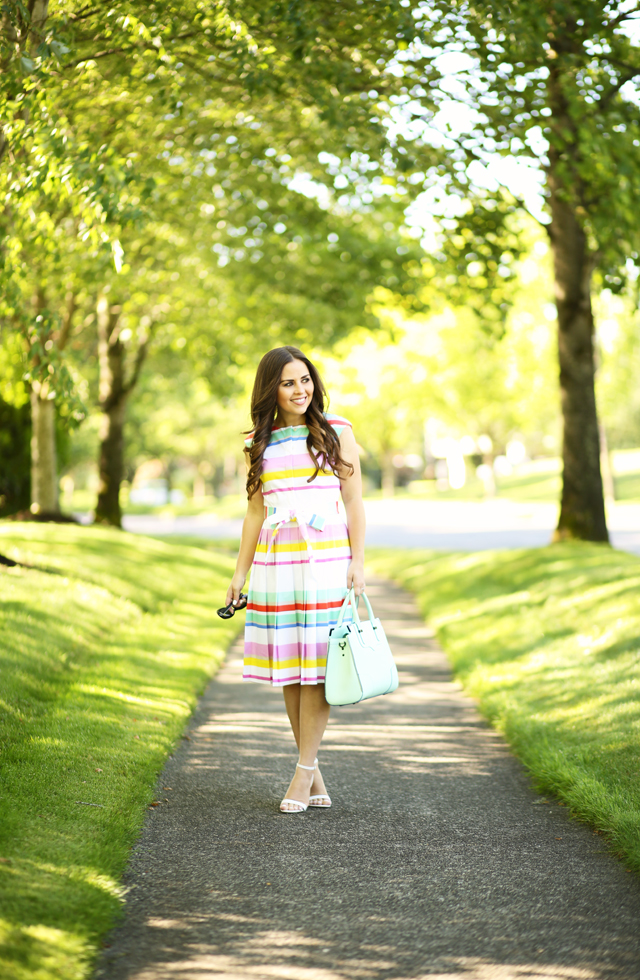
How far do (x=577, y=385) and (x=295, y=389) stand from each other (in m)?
9.27

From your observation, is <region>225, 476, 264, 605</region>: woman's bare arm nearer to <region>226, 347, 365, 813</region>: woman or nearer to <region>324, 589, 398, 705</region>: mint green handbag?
<region>226, 347, 365, 813</region>: woman

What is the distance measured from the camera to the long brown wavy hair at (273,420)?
4.60 metres

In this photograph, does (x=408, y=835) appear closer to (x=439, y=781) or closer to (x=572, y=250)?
(x=439, y=781)

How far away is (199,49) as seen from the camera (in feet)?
26.0

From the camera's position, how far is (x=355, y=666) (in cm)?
437

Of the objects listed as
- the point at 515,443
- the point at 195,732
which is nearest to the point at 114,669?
the point at 195,732

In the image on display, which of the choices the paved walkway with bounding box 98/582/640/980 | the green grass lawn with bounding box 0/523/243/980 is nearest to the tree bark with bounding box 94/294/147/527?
the green grass lawn with bounding box 0/523/243/980

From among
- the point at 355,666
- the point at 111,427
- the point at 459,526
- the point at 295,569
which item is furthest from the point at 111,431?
the point at 355,666

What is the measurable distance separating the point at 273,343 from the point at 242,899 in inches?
676

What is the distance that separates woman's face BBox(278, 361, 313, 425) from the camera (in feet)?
15.1

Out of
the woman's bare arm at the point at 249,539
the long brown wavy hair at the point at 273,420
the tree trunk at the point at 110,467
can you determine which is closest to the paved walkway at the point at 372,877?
the woman's bare arm at the point at 249,539

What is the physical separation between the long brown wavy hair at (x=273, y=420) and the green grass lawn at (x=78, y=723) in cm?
170

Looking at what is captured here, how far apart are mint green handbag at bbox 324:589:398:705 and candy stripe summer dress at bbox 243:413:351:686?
128 mm

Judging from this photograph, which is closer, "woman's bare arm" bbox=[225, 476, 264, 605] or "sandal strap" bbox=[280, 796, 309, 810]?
"sandal strap" bbox=[280, 796, 309, 810]
